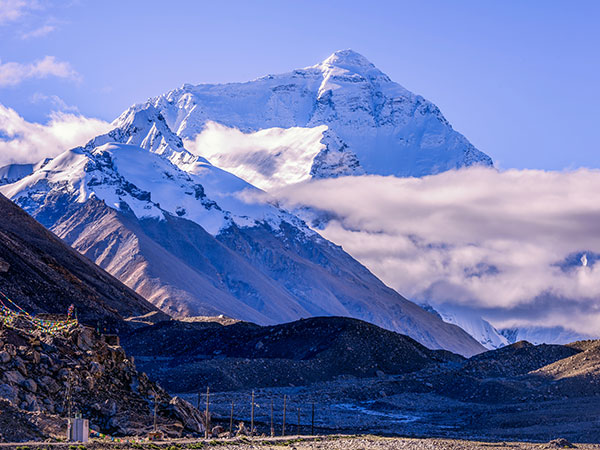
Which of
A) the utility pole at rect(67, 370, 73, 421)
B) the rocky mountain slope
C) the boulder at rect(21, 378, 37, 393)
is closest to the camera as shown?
the utility pole at rect(67, 370, 73, 421)

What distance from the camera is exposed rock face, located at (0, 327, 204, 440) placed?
56.5m

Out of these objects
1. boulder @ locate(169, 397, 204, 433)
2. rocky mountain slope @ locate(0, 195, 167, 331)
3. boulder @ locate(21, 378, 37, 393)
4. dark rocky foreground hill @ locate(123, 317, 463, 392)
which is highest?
rocky mountain slope @ locate(0, 195, 167, 331)

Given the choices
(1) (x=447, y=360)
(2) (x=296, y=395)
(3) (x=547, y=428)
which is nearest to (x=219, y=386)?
(2) (x=296, y=395)

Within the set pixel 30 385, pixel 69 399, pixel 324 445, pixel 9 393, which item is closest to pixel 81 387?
pixel 69 399

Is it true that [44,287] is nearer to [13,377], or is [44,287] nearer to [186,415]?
[186,415]

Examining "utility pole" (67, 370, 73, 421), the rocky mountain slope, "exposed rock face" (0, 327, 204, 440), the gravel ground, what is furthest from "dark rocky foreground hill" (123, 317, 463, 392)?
"utility pole" (67, 370, 73, 421)

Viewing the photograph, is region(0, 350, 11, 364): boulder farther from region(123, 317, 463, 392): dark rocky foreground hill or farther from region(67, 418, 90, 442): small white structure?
region(123, 317, 463, 392): dark rocky foreground hill

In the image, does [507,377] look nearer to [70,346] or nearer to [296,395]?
[296,395]

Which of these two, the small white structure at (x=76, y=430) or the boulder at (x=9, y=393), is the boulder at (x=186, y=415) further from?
the small white structure at (x=76, y=430)

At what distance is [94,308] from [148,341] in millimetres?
25924

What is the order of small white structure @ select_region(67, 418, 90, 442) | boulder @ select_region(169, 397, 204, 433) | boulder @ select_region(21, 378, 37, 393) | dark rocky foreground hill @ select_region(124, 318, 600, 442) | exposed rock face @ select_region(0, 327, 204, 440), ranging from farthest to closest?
1. dark rocky foreground hill @ select_region(124, 318, 600, 442)
2. boulder @ select_region(169, 397, 204, 433)
3. boulder @ select_region(21, 378, 37, 393)
4. exposed rock face @ select_region(0, 327, 204, 440)
5. small white structure @ select_region(67, 418, 90, 442)

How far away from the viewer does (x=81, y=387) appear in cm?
5972

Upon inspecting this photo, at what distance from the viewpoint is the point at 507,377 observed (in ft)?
388

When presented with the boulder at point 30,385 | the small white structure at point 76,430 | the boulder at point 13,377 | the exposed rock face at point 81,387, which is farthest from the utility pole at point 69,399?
the small white structure at point 76,430
